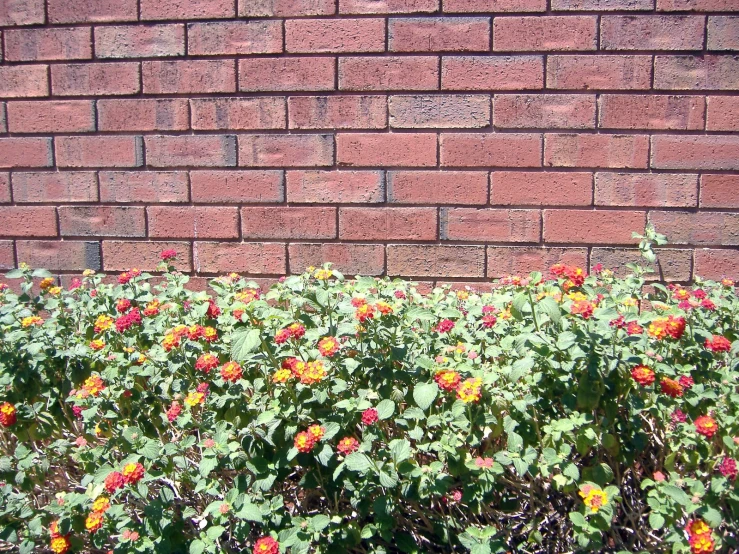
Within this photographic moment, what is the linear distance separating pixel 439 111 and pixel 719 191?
1.06 m

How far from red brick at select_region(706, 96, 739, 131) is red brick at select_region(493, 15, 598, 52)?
0.48m

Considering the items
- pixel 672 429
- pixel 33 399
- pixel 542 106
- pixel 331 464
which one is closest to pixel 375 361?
pixel 331 464

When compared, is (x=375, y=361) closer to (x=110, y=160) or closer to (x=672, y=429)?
(x=672, y=429)

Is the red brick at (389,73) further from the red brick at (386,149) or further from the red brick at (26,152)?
the red brick at (26,152)

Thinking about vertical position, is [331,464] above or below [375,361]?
below

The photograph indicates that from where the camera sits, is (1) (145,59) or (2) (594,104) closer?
(2) (594,104)

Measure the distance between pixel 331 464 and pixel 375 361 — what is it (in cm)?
30

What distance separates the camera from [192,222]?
8.63 ft

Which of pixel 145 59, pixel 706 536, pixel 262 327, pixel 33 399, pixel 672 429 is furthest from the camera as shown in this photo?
pixel 145 59

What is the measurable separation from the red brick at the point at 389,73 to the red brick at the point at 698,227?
0.97m

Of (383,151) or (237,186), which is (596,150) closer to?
(383,151)

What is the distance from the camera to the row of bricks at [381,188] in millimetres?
2430

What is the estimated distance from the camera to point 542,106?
2.43 meters

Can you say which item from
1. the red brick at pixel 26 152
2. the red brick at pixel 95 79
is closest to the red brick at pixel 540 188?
the red brick at pixel 95 79
